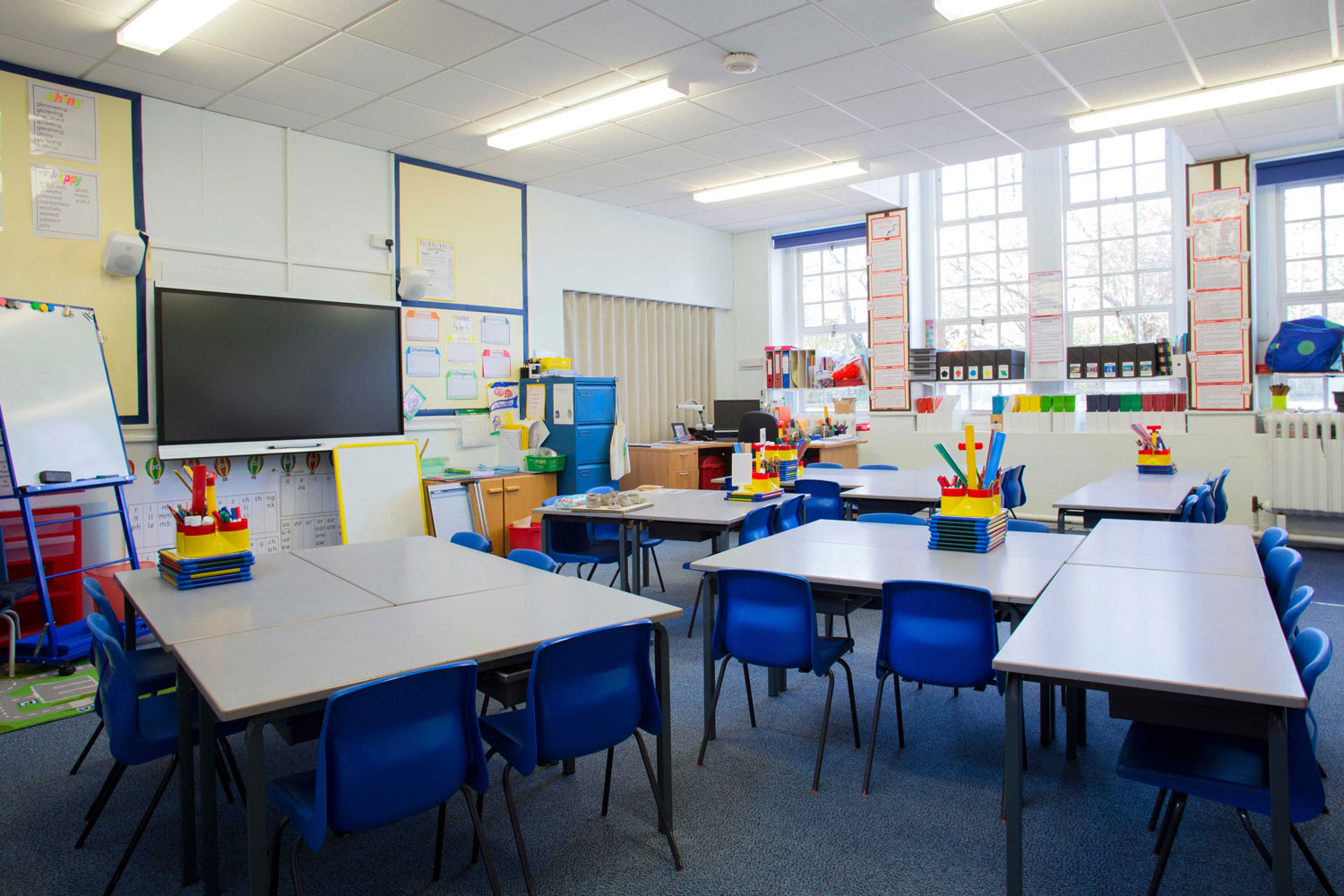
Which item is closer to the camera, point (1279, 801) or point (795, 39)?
point (1279, 801)

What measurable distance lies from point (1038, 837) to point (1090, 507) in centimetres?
269

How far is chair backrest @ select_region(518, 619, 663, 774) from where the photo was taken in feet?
7.20

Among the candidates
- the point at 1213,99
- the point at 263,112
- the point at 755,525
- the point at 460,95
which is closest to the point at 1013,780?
the point at 755,525

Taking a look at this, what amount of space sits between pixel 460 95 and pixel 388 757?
14.7 ft

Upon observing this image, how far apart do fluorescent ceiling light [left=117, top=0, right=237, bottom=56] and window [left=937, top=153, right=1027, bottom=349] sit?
7.02 meters

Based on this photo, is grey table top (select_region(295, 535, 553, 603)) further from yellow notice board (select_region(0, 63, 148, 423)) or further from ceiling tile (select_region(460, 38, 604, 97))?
ceiling tile (select_region(460, 38, 604, 97))

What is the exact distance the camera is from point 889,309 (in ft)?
28.7

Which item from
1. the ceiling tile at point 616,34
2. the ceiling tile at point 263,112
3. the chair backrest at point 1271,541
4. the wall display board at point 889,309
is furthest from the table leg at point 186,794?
the wall display board at point 889,309

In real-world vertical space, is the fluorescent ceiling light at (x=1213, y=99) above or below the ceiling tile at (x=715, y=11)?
above

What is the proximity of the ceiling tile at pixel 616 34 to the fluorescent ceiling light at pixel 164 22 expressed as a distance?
1.62m

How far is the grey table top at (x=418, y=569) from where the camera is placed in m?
2.92

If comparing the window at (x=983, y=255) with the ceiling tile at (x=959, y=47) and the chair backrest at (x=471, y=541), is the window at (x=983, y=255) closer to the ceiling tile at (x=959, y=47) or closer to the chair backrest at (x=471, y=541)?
the ceiling tile at (x=959, y=47)

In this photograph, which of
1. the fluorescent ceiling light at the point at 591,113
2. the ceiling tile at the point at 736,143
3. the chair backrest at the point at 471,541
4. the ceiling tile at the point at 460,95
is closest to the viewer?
the chair backrest at the point at 471,541

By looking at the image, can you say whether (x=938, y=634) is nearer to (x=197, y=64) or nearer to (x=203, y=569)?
(x=203, y=569)
